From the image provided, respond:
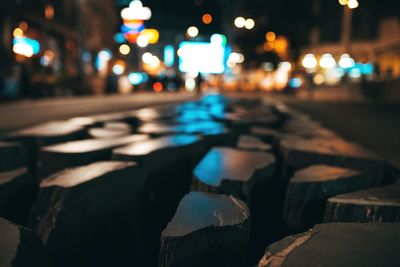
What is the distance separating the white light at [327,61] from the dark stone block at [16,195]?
34638 millimetres

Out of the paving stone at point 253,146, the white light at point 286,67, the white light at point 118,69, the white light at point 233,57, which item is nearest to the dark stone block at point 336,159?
the paving stone at point 253,146

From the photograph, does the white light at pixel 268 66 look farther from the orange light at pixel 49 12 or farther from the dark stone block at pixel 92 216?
the dark stone block at pixel 92 216

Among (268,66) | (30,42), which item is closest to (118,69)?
(268,66)

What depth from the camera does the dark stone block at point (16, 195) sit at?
6.69ft

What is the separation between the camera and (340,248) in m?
1.22

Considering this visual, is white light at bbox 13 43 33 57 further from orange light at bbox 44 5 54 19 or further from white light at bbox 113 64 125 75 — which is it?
white light at bbox 113 64 125 75

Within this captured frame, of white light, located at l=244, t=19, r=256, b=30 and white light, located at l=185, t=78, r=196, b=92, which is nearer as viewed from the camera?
white light, located at l=244, t=19, r=256, b=30

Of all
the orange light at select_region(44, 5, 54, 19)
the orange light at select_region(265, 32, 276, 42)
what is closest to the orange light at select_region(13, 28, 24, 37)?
the orange light at select_region(44, 5, 54, 19)

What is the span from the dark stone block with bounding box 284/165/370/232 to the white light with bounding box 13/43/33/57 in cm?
1904

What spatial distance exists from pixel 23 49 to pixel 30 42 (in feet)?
3.81

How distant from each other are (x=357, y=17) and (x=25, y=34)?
82.4 feet

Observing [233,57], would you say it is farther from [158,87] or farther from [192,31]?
[192,31]

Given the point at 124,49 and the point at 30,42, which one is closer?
the point at 30,42

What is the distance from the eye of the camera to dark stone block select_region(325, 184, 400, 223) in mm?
1628
